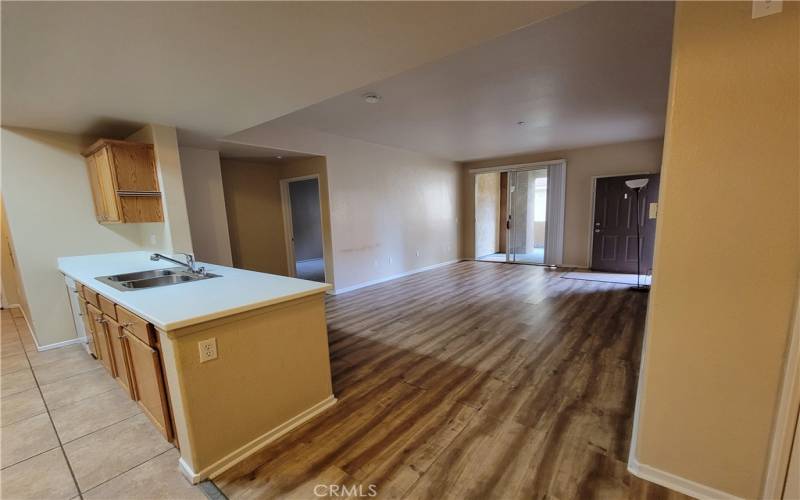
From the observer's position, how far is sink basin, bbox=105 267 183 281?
245 cm

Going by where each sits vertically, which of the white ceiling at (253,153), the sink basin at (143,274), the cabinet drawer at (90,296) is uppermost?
the white ceiling at (253,153)

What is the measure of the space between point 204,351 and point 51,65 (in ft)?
6.22

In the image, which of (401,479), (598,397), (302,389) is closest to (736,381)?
(598,397)

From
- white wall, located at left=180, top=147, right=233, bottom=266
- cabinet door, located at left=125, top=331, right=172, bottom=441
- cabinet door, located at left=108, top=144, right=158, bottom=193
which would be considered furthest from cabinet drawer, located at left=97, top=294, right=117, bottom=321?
white wall, located at left=180, top=147, right=233, bottom=266

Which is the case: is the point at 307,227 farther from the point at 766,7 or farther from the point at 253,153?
the point at 766,7

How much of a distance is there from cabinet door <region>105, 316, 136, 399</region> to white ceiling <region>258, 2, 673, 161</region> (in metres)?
2.66

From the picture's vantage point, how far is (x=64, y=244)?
3150 mm

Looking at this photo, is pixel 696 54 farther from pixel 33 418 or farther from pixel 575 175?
pixel 575 175

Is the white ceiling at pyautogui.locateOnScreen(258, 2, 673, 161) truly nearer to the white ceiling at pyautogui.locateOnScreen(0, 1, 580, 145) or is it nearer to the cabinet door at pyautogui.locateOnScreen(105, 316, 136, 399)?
the white ceiling at pyautogui.locateOnScreen(0, 1, 580, 145)

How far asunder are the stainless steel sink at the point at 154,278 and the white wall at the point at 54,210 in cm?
50

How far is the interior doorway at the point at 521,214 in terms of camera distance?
658 centimetres

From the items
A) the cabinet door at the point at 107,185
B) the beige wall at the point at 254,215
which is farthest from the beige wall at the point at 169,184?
the beige wall at the point at 254,215

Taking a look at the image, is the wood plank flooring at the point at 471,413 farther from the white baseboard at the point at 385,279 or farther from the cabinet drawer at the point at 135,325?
the white baseboard at the point at 385,279

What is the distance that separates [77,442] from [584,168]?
770 centimetres
